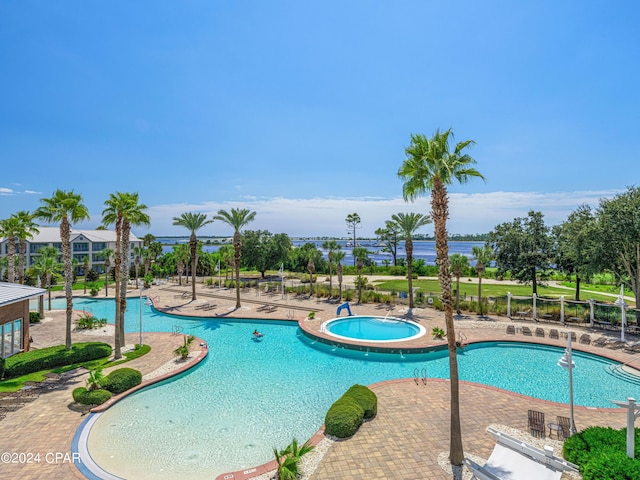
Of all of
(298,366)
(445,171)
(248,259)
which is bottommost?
(298,366)

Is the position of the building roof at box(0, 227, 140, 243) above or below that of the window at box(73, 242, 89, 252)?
above

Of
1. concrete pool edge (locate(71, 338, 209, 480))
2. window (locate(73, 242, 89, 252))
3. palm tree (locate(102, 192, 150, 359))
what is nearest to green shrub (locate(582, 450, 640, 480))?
concrete pool edge (locate(71, 338, 209, 480))

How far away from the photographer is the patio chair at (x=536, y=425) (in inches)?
418

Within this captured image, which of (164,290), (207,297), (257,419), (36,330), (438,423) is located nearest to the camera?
(438,423)

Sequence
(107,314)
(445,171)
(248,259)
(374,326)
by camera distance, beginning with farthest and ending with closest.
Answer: (248,259), (107,314), (374,326), (445,171)

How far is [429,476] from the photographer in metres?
8.58

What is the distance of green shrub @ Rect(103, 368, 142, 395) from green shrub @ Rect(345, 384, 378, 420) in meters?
9.42

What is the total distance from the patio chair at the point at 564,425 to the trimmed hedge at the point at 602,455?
1341 millimetres

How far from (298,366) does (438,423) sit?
8.73 m

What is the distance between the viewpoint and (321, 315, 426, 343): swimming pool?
75.5 feet

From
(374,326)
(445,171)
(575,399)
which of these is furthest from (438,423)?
(374,326)

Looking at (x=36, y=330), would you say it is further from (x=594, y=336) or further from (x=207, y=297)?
(x=594, y=336)

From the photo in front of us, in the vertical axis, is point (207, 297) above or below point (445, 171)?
below

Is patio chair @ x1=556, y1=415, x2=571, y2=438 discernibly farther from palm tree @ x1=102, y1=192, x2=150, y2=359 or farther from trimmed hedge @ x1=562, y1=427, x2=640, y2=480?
palm tree @ x1=102, y1=192, x2=150, y2=359
